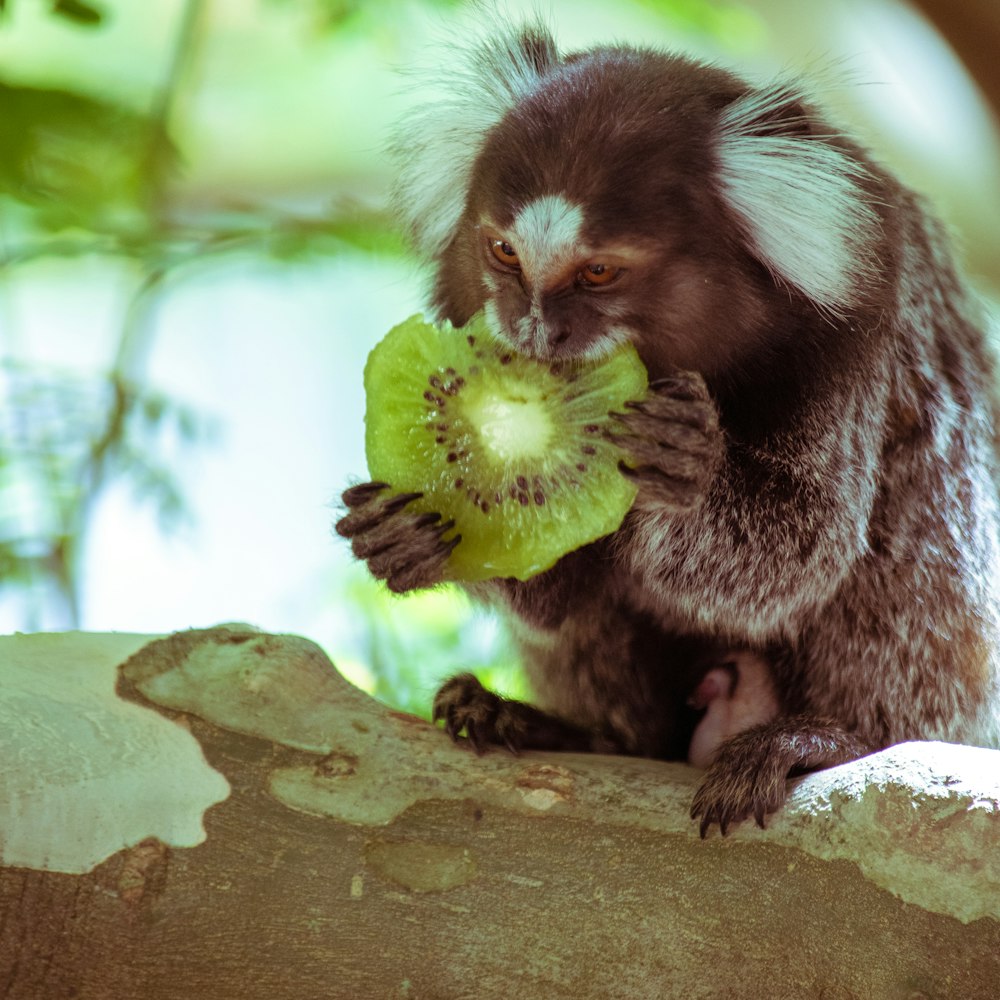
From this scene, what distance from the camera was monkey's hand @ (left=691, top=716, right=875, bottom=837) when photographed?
2930 millimetres

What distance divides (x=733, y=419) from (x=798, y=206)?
23.7 inches

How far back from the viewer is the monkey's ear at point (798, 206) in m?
3.69

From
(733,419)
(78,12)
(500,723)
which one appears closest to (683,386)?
(733,419)

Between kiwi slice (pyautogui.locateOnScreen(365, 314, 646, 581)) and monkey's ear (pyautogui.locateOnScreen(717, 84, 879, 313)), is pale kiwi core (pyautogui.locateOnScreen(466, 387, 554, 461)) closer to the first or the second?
kiwi slice (pyautogui.locateOnScreen(365, 314, 646, 581))

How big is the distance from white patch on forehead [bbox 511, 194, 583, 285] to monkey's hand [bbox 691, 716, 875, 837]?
1.27 m

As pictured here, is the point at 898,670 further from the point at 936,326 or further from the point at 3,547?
the point at 3,547

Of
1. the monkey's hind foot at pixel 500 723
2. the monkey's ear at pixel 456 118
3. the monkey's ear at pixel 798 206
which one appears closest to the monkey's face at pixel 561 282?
the monkey's ear at pixel 798 206

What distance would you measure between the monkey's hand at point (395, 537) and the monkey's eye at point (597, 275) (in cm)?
71

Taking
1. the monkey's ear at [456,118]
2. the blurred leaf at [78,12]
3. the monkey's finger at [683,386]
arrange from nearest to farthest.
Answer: the blurred leaf at [78,12]
the monkey's finger at [683,386]
the monkey's ear at [456,118]

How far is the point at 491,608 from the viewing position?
423cm

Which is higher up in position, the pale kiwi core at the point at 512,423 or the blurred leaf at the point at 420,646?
the pale kiwi core at the point at 512,423

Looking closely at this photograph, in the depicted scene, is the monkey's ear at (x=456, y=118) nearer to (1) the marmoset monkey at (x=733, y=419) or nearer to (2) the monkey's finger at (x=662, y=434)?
(1) the marmoset monkey at (x=733, y=419)

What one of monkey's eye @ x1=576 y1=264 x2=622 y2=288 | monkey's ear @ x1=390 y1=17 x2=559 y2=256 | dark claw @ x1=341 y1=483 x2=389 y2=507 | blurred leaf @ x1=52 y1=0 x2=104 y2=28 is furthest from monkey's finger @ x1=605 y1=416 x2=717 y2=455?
blurred leaf @ x1=52 y1=0 x2=104 y2=28

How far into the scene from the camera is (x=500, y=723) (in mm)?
3604
